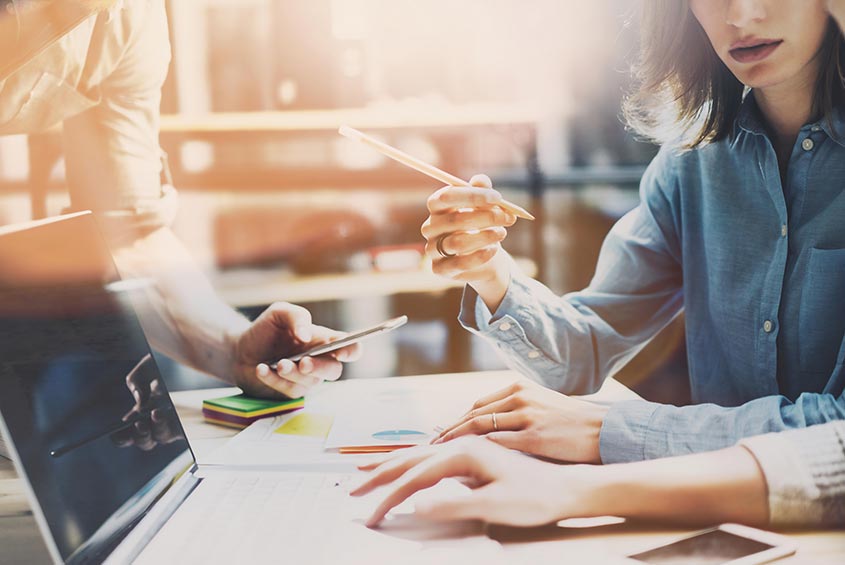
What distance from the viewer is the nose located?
99 centimetres

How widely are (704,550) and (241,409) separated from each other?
2.27ft

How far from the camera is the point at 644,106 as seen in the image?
133cm

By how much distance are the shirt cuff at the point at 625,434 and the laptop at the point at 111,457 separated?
0.78 ft

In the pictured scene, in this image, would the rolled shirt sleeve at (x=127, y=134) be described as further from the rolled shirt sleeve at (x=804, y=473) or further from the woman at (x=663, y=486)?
the rolled shirt sleeve at (x=804, y=473)

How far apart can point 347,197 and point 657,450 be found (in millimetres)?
1070

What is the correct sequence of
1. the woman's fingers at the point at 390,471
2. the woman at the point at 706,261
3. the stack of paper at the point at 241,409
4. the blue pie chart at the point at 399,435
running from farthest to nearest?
1. the stack of paper at the point at 241,409
2. the blue pie chart at the point at 399,435
3. the woman at the point at 706,261
4. the woman's fingers at the point at 390,471

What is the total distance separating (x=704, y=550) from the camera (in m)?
0.70

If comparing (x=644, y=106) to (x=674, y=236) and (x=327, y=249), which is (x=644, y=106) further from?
(x=327, y=249)


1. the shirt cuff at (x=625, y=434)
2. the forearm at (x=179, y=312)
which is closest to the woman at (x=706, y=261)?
the shirt cuff at (x=625, y=434)

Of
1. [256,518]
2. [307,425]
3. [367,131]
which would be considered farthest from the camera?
[367,131]

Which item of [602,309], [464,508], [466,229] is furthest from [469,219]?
[464,508]

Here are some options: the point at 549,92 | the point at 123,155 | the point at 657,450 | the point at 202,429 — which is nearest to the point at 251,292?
the point at 123,155

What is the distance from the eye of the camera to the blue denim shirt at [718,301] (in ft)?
2.99

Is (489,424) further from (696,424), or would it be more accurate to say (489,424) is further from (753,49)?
(753,49)
